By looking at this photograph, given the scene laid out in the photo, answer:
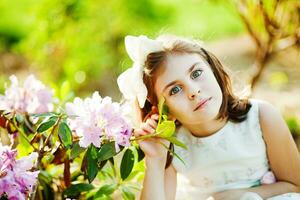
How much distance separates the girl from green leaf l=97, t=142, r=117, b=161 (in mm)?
126

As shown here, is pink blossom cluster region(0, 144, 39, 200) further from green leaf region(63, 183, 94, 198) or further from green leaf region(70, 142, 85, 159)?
green leaf region(63, 183, 94, 198)

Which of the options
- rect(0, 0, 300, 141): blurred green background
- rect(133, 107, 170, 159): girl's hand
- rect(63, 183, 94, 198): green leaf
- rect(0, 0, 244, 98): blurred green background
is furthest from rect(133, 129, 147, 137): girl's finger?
rect(0, 0, 244, 98): blurred green background

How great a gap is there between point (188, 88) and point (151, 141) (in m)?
0.22

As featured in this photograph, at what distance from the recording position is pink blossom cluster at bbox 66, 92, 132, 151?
6.29 feet

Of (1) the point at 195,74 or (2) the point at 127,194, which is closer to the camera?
(1) the point at 195,74

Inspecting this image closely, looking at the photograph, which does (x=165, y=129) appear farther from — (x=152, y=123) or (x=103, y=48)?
(x=103, y=48)

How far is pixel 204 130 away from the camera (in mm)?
2211

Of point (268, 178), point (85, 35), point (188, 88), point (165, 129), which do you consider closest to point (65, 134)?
point (165, 129)

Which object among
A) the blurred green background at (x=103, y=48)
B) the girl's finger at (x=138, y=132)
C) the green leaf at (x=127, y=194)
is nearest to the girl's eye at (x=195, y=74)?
the girl's finger at (x=138, y=132)

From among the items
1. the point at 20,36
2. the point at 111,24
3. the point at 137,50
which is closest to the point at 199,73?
the point at 137,50

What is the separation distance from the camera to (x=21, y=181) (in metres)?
1.83

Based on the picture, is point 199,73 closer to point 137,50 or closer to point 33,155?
point 137,50

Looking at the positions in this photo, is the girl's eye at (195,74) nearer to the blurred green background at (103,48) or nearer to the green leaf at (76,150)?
the green leaf at (76,150)

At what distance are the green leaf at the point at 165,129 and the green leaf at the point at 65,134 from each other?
0.89 ft
